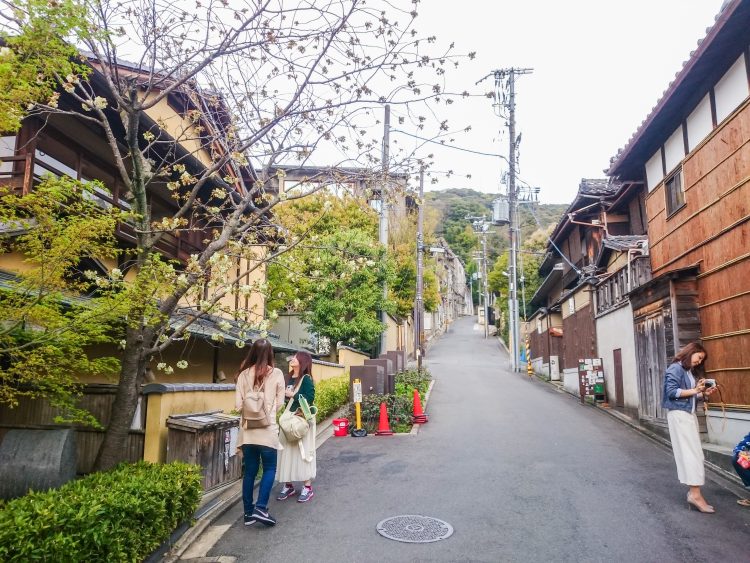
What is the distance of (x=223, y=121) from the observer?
820cm

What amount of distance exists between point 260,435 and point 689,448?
4.83 metres

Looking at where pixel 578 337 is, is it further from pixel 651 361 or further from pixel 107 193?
pixel 107 193

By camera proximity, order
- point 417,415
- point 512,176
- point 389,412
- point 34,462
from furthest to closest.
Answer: point 512,176 < point 417,415 < point 389,412 < point 34,462

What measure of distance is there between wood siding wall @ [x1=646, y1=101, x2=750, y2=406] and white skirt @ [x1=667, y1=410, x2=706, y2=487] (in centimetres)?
297

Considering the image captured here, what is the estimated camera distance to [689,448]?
6.21 m

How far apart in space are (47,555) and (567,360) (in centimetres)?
2088

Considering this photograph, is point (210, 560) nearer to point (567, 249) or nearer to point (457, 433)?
point (457, 433)

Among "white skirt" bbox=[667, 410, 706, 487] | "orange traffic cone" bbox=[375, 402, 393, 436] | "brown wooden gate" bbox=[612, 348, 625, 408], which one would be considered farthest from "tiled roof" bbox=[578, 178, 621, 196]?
"white skirt" bbox=[667, 410, 706, 487]

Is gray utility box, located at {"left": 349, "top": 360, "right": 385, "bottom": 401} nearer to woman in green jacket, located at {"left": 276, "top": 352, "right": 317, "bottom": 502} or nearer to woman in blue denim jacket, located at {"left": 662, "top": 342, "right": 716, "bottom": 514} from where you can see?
woman in green jacket, located at {"left": 276, "top": 352, "right": 317, "bottom": 502}

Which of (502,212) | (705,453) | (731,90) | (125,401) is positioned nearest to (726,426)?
(705,453)

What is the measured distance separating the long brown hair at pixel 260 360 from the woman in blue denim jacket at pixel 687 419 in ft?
15.2

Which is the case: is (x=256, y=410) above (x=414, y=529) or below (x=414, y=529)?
above

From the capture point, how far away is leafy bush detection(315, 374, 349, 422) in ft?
43.2

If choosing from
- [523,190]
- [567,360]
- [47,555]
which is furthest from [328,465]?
[523,190]
